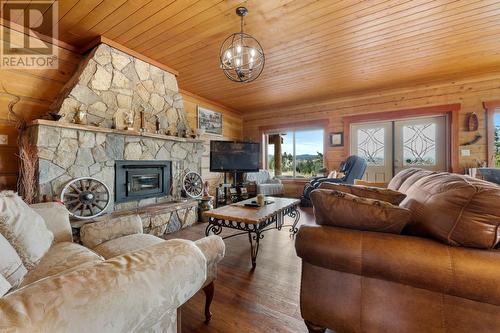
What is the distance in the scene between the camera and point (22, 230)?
1.20 metres

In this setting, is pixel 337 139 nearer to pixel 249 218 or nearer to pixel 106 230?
pixel 249 218

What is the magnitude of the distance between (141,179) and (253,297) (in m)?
2.41

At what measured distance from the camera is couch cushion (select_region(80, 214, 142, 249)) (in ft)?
5.39

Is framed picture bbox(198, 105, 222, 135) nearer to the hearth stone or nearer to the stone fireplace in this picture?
the stone fireplace

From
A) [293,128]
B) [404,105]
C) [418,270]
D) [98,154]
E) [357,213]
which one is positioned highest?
[404,105]

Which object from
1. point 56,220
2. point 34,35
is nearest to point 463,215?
point 56,220

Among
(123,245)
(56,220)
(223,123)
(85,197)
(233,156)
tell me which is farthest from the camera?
(223,123)

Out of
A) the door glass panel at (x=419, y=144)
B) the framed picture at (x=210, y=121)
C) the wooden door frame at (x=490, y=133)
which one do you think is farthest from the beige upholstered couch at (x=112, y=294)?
the wooden door frame at (x=490, y=133)

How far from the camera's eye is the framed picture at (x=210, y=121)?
5.05 meters

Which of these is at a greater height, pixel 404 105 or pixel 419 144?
pixel 404 105

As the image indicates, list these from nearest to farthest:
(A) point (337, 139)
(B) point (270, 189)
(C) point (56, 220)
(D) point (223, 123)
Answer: (C) point (56, 220), (A) point (337, 139), (B) point (270, 189), (D) point (223, 123)

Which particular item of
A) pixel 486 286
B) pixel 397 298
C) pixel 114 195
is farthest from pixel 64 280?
pixel 114 195

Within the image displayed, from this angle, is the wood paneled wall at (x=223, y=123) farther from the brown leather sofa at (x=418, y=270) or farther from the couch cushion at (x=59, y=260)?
the brown leather sofa at (x=418, y=270)

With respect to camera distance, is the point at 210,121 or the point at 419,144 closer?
the point at 419,144
